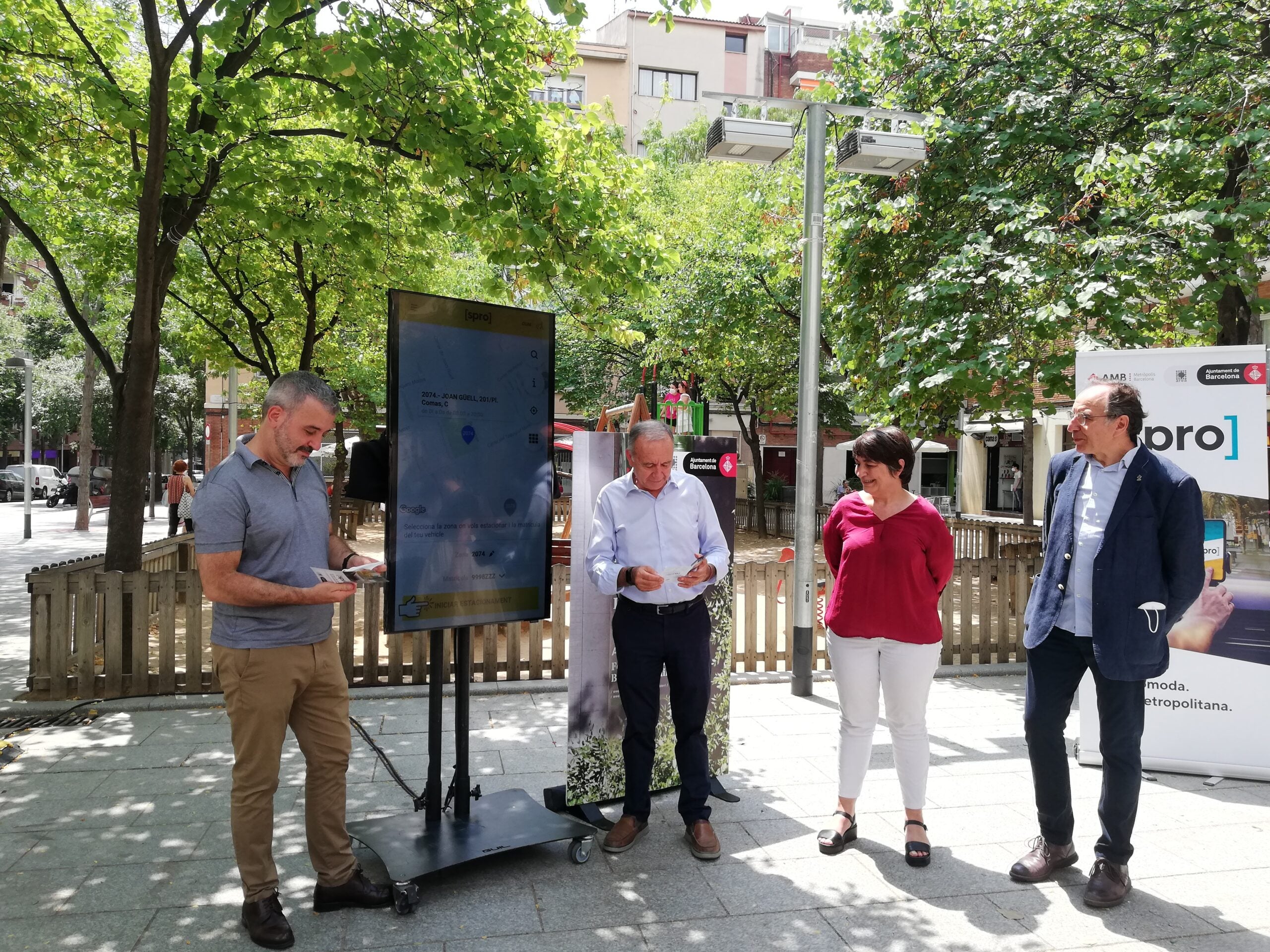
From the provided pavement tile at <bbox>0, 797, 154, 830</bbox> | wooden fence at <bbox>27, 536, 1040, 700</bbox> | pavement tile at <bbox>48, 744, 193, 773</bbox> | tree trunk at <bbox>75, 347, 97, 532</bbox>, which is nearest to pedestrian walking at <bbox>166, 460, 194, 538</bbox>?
wooden fence at <bbox>27, 536, 1040, 700</bbox>

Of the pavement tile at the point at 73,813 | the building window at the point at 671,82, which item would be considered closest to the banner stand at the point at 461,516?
the pavement tile at the point at 73,813

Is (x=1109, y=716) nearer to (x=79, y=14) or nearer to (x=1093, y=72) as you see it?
(x=1093, y=72)

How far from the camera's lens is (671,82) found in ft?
154

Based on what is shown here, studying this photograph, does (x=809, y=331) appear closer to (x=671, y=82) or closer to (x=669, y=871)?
(x=669, y=871)

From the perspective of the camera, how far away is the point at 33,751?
18.5 feet

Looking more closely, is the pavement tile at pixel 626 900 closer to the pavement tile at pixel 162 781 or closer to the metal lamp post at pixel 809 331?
the pavement tile at pixel 162 781

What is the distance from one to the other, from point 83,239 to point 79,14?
348cm

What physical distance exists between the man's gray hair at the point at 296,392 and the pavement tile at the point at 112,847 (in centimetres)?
210

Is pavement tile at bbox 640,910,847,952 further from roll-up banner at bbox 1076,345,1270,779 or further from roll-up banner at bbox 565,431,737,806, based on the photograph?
roll-up banner at bbox 1076,345,1270,779

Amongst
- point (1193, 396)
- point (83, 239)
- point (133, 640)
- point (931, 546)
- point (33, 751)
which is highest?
point (83, 239)

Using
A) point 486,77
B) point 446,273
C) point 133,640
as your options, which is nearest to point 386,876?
point 133,640

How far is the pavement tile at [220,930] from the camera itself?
3344mm

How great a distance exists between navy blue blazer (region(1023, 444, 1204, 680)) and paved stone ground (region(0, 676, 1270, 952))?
99cm

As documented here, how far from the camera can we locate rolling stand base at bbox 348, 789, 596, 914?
12.3 ft
